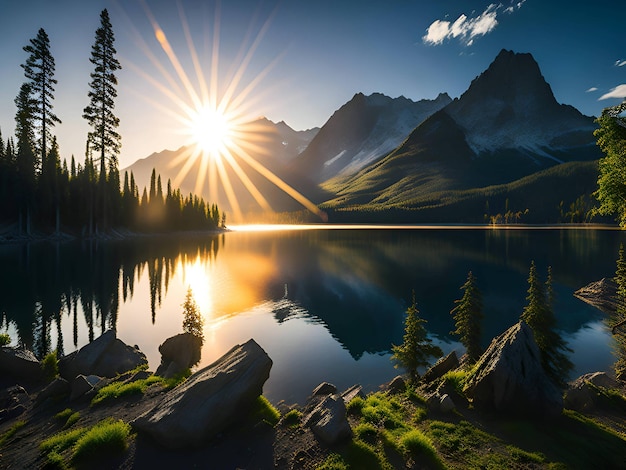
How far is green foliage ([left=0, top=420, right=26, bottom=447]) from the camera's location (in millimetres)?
13502

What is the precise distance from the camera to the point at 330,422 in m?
12.0

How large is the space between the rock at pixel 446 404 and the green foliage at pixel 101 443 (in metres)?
13.7

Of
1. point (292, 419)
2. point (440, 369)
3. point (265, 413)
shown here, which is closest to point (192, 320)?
point (265, 413)

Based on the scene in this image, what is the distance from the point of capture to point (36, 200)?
305ft

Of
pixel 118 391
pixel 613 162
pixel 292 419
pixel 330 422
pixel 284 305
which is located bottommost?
pixel 284 305

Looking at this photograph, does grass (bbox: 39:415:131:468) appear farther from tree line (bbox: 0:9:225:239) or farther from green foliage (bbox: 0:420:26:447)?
tree line (bbox: 0:9:225:239)

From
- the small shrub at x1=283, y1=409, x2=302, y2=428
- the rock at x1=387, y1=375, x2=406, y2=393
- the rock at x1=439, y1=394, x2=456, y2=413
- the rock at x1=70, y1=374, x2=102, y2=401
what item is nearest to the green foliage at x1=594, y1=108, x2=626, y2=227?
the rock at x1=439, y1=394, x2=456, y2=413

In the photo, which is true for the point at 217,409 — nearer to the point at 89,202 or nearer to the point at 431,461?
the point at 431,461

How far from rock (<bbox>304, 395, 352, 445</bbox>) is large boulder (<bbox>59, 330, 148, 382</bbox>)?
15.8 m

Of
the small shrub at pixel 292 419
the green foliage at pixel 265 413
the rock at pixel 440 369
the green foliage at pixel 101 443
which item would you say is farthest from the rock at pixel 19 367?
the rock at pixel 440 369

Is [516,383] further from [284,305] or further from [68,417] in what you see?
[284,305]

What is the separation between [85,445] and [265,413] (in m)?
6.78

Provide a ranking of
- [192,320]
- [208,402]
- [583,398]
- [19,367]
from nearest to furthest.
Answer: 1. [208,402]
2. [583,398]
3. [19,367]
4. [192,320]

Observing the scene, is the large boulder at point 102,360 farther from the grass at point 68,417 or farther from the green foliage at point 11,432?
the grass at point 68,417
